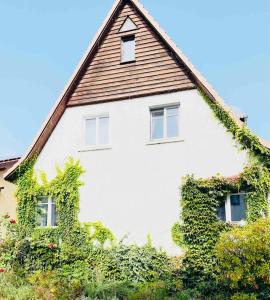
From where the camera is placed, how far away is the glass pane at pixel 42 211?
19.9 metres

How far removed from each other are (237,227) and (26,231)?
8.50 m

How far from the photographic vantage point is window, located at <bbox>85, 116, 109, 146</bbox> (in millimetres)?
19562

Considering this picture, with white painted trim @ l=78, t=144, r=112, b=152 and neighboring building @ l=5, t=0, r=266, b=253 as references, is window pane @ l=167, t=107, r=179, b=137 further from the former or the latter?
white painted trim @ l=78, t=144, r=112, b=152

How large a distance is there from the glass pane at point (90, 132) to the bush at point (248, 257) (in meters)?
7.59

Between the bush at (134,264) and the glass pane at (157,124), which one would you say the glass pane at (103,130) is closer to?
the glass pane at (157,124)

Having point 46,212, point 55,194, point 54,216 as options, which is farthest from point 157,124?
point 46,212

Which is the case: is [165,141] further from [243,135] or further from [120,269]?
[120,269]

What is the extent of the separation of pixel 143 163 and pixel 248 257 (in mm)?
6090

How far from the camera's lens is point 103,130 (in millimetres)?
19672

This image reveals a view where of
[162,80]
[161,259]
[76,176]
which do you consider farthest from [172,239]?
[162,80]

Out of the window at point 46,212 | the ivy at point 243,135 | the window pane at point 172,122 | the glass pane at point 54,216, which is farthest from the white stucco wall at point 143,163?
the glass pane at point 54,216

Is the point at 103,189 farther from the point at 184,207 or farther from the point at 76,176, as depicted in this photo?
the point at 184,207

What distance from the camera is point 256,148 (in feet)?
53.8

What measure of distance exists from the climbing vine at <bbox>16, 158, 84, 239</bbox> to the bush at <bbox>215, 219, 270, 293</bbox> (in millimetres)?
6840
